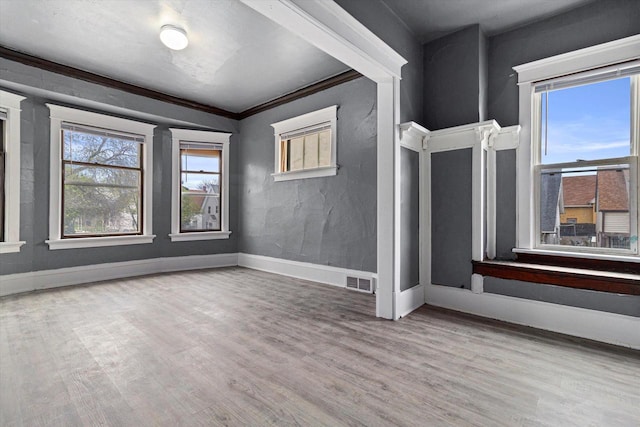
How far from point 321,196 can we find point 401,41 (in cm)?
219

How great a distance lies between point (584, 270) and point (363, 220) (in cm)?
221

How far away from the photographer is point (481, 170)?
303cm

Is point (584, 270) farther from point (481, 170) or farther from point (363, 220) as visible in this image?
point (363, 220)

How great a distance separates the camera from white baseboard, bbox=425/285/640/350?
2383mm

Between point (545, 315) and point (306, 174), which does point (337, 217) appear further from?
point (545, 315)

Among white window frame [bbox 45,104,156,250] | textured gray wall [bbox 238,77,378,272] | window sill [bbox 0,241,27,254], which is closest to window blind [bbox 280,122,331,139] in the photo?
textured gray wall [bbox 238,77,378,272]

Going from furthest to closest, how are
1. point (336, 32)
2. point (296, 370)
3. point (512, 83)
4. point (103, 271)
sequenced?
point (103, 271) → point (512, 83) → point (336, 32) → point (296, 370)

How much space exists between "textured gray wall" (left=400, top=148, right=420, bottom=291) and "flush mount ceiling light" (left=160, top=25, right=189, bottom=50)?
8.28ft

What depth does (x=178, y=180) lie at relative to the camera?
534cm

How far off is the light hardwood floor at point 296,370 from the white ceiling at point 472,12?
114 inches

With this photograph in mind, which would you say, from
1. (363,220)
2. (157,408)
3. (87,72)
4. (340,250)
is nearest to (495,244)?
(363,220)

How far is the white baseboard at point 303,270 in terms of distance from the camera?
13.6 feet

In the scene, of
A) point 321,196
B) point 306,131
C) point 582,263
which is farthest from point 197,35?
point 582,263

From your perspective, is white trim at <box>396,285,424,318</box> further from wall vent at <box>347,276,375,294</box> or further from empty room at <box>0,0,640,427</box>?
wall vent at <box>347,276,375,294</box>
